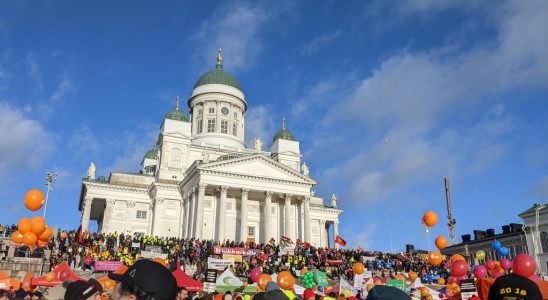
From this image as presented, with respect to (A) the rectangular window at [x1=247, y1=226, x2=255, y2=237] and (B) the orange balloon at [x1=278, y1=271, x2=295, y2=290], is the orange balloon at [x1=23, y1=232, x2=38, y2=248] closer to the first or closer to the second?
(B) the orange balloon at [x1=278, y1=271, x2=295, y2=290]

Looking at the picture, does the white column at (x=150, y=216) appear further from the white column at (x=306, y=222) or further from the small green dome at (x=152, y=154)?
the white column at (x=306, y=222)

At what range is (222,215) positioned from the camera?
4794 centimetres

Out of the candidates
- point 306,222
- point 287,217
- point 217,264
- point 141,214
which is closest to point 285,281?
point 217,264

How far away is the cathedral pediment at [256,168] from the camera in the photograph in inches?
1957

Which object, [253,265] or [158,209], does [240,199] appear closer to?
[158,209]

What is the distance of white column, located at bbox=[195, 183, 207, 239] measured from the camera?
153 feet

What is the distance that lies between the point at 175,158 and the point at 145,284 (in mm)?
56237

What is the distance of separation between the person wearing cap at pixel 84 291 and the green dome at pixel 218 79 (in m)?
64.8

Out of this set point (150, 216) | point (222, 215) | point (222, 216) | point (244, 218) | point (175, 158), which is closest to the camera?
point (222, 216)

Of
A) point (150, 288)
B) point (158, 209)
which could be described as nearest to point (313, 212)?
point (158, 209)

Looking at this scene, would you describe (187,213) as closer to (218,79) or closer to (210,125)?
(210,125)

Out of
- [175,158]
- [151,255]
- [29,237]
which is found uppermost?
[175,158]

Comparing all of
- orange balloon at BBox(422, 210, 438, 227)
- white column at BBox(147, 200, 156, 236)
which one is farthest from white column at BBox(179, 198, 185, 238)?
orange balloon at BBox(422, 210, 438, 227)

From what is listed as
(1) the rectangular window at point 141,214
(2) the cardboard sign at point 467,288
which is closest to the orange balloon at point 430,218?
(2) the cardboard sign at point 467,288
